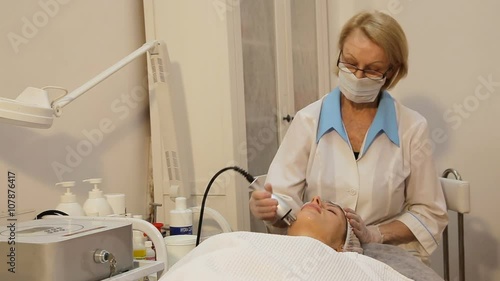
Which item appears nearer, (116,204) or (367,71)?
(116,204)

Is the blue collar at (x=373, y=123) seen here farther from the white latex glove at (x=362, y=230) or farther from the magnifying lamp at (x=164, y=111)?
the magnifying lamp at (x=164, y=111)

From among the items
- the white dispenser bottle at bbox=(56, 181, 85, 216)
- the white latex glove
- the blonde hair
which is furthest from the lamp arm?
the white latex glove

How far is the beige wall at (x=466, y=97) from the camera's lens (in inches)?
86.8

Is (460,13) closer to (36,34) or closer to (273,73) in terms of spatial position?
(273,73)

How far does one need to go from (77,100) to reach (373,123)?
89 centimetres

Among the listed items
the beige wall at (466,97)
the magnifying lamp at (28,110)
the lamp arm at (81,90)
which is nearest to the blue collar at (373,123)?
the lamp arm at (81,90)

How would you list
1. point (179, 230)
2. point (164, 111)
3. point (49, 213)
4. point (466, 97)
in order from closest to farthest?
point (49, 213), point (179, 230), point (164, 111), point (466, 97)

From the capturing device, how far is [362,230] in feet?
4.95

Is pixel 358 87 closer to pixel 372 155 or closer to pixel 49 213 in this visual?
pixel 372 155

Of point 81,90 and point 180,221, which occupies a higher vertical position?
point 81,90

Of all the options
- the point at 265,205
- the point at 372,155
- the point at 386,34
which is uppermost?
the point at 386,34

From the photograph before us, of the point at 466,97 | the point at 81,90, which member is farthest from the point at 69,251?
the point at 466,97

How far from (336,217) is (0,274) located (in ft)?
2.71

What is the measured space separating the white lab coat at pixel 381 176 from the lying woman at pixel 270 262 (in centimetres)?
43
